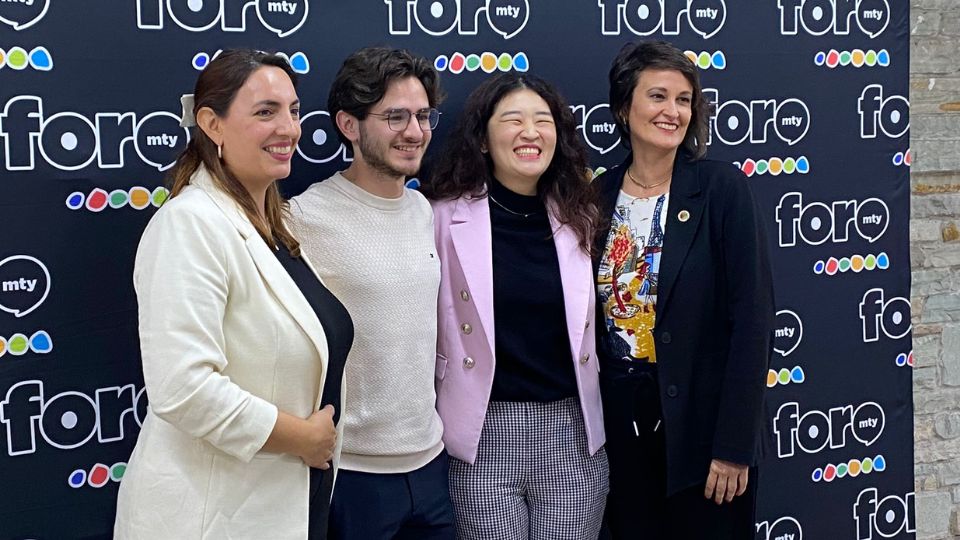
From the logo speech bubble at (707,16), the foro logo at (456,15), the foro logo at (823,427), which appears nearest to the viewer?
the foro logo at (456,15)

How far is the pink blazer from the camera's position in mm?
2637

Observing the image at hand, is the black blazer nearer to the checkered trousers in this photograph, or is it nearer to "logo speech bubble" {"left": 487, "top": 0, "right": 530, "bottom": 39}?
the checkered trousers

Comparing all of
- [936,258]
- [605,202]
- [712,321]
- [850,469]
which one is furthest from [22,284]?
[936,258]

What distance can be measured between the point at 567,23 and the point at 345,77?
0.91 meters

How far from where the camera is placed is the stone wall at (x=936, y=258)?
373 cm

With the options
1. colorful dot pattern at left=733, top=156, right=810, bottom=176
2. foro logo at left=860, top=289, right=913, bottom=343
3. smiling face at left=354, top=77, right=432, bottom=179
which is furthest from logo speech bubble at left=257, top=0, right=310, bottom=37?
foro logo at left=860, top=289, right=913, bottom=343

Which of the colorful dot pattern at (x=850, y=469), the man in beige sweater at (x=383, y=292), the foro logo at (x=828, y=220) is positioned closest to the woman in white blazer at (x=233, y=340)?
the man in beige sweater at (x=383, y=292)

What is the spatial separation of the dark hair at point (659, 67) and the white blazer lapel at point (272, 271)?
1144 mm

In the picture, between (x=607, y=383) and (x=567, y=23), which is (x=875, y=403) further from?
(x=567, y=23)

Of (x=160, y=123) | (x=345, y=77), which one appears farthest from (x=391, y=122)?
(x=160, y=123)

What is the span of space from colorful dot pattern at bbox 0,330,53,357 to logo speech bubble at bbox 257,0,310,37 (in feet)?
3.19

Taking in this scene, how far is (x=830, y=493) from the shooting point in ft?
12.1

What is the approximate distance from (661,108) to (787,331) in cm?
116

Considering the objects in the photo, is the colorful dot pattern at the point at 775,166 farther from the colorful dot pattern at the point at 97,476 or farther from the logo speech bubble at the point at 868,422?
the colorful dot pattern at the point at 97,476
